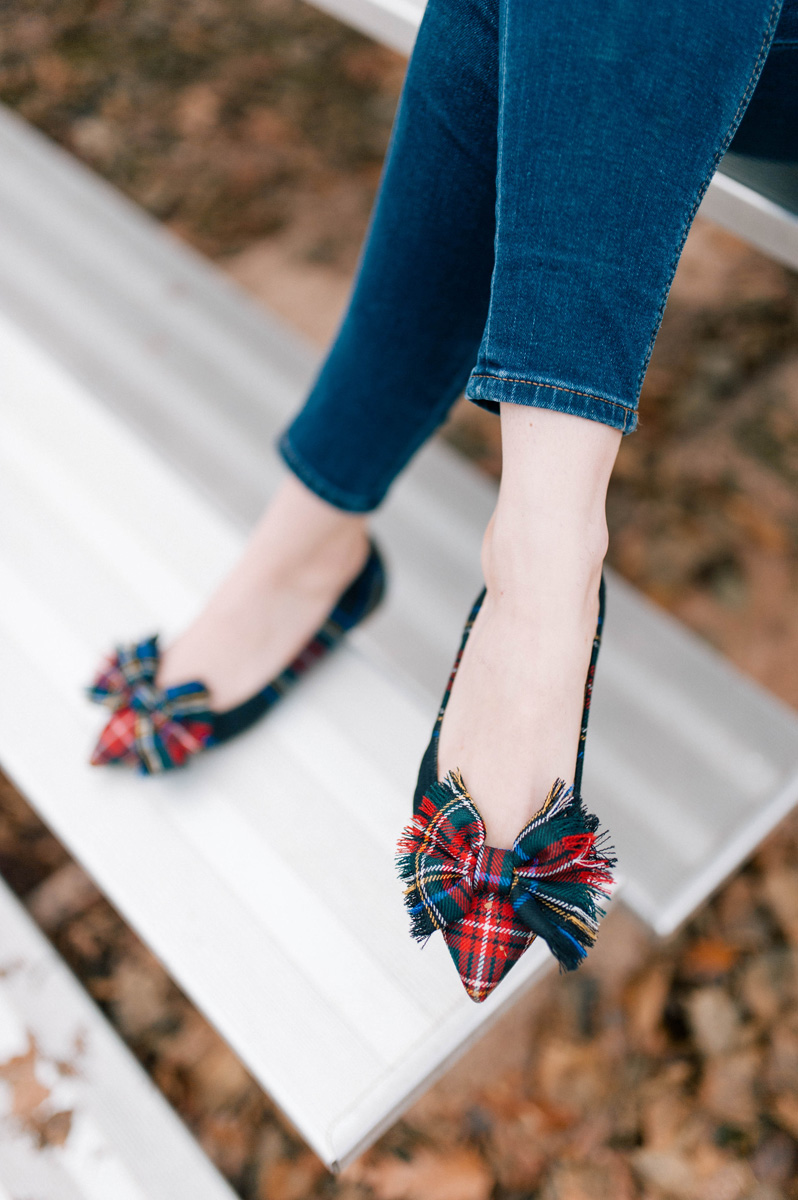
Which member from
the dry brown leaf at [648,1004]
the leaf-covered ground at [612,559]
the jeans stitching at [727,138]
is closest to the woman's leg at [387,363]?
the jeans stitching at [727,138]

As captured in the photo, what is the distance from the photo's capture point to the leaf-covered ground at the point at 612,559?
0.84 meters

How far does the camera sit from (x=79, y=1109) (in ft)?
2.40

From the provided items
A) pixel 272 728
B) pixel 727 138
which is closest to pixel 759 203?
pixel 727 138

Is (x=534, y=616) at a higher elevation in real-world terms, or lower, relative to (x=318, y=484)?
higher

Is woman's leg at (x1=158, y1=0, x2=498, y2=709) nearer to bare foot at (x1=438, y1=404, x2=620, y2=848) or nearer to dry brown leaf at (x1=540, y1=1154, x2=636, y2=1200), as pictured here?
bare foot at (x1=438, y1=404, x2=620, y2=848)

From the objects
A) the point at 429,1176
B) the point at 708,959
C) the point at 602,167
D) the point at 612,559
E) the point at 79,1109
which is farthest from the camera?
the point at 612,559

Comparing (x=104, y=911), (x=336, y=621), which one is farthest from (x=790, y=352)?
(x=104, y=911)

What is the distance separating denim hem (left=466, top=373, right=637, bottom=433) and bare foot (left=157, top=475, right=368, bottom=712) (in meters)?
0.32

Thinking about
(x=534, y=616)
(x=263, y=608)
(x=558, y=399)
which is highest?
(x=558, y=399)

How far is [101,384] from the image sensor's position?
131cm

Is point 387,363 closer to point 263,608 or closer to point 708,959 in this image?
point 263,608

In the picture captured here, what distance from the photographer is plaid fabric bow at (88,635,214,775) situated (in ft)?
2.56

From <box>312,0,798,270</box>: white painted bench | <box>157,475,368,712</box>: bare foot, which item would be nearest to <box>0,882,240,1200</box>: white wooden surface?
<box>157,475,368,712</box>: bare foot

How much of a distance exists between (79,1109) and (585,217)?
781 mm
